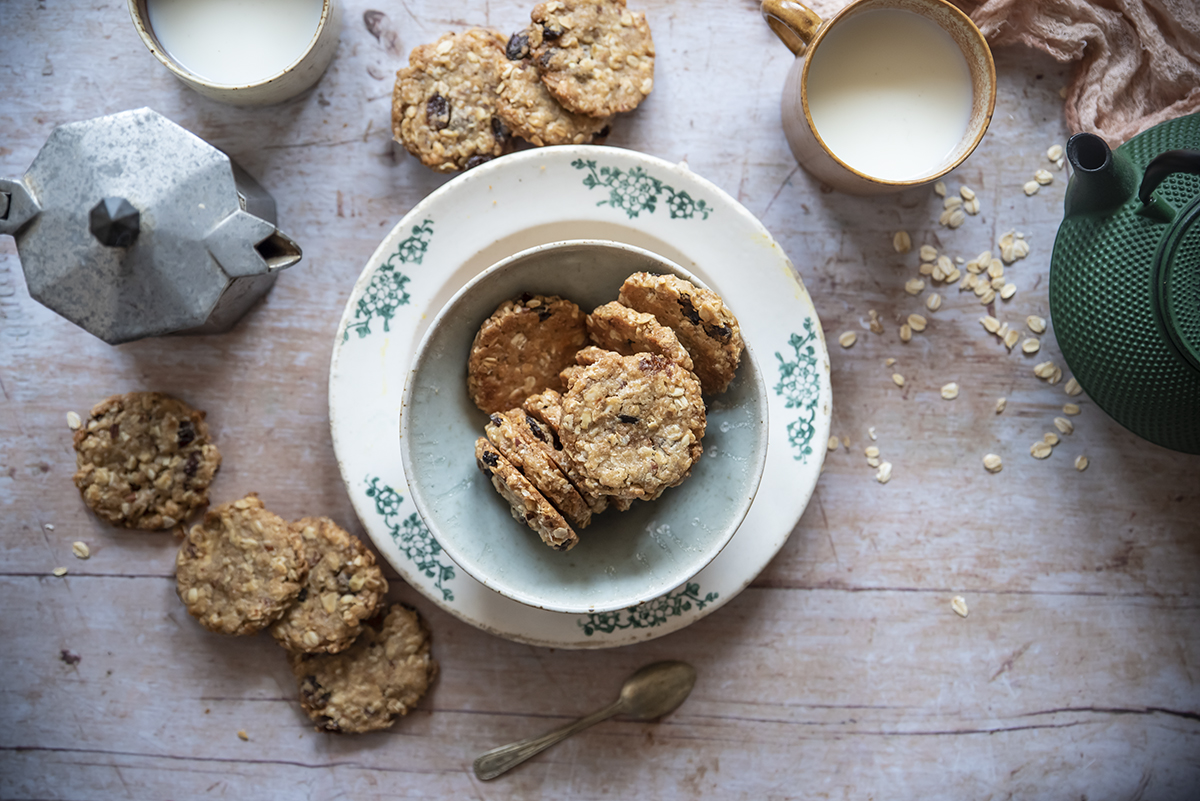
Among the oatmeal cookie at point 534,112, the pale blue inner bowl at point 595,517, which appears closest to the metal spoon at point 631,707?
the pale blue inner bowl at point 595,517

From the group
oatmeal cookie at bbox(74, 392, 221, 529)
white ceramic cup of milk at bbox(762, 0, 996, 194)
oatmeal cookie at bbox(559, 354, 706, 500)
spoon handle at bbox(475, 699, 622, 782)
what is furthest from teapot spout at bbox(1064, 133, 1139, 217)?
oatmeal cookie at bbox(74, 392, 221, 529)

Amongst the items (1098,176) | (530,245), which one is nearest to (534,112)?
(530,245)

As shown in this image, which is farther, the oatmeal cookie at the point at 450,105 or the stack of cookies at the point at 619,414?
the oatmeal cookie at the point at 450,105

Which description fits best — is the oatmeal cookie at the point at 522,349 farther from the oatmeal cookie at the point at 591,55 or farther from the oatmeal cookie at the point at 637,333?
the oatmeal cookie at the point at 591,55

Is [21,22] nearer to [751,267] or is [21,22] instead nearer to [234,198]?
[234,198]

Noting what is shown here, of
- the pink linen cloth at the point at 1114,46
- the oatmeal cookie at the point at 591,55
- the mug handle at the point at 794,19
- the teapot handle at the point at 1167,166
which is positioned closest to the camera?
the teapot handle at the point at 1167,166

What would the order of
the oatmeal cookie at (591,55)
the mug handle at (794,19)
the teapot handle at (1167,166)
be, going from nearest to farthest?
the teapot handle at (1167,166) < the mug handle at (794,19) < the oatmeal cookie at (591,55)

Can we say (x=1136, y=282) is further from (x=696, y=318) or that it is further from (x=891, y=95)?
(x=696, y=318)
